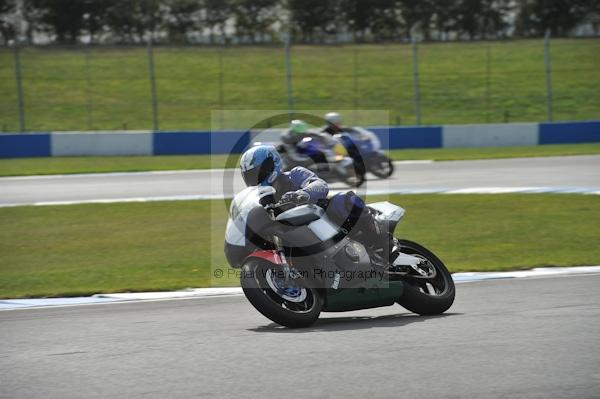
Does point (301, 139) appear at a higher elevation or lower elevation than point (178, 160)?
higher

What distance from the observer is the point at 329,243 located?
253 inches

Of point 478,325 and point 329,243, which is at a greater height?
point 329,243

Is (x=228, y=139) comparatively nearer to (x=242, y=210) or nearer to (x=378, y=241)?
(x=378, y=241)

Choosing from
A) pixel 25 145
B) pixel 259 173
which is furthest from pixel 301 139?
pixel 259 173

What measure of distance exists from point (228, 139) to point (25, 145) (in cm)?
510

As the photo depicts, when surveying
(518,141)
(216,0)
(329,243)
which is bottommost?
(518,141)

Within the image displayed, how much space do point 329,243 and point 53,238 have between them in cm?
657

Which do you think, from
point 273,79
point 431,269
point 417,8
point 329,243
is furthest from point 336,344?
point 417,8

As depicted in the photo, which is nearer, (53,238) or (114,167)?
(53,238)

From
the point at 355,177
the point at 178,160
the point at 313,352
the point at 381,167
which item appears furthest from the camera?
the point at 178,160

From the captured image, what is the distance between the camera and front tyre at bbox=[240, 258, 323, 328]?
20.0 ft

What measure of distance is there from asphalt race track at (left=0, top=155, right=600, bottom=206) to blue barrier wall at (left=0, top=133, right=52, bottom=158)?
163 inches

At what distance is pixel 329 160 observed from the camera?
659 inches

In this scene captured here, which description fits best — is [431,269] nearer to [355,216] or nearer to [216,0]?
[355,216]
